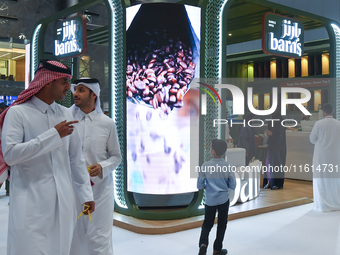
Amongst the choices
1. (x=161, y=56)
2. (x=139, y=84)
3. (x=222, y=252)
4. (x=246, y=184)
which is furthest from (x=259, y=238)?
(x=161, y=56)

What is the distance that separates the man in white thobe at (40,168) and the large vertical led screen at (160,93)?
2.51 m

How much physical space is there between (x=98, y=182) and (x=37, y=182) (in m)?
0.91

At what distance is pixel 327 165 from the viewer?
17.6 feet

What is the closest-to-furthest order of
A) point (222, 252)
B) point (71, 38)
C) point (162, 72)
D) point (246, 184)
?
1. point (222, 252)
2. point (162, 72)
3. point (246, 184)
4. point (71, 38)

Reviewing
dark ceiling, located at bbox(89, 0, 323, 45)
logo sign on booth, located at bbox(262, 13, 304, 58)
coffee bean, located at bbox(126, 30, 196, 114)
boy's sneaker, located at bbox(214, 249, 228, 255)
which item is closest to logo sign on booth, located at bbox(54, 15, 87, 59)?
coffee bean, located at bbox(126, 30, 196, 114)

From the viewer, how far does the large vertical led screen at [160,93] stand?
459 cm

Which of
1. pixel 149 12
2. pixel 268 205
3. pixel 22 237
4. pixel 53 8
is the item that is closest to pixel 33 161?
pixel 22 237

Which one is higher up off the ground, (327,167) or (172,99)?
(172,99)

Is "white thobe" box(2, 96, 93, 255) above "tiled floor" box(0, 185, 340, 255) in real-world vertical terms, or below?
above

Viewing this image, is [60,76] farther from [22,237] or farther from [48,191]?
[22,237]

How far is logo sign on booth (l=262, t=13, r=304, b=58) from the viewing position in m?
5.09

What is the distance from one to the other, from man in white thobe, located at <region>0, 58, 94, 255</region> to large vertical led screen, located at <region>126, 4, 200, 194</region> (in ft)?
8.25

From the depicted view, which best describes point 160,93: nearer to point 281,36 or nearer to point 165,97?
point 165,97

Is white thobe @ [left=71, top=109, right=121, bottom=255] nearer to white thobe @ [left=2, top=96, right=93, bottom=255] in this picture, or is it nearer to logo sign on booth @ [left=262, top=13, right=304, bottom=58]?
white thobe @ [left=2, top=96, right=93, bottom=255]
